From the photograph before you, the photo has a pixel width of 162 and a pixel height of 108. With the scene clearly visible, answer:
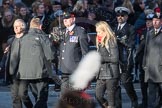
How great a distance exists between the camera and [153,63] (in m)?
11.8

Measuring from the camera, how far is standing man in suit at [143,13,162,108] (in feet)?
38.7

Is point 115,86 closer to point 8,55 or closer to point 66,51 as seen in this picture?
point 66,51

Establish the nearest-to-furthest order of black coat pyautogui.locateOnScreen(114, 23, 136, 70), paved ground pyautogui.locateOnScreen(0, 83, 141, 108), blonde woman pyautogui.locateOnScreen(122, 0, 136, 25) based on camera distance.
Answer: black coat pyautogui.locateOnScreen(114, 23, 136, 70) → paved ground pyautogui.locateOnScreen(0, 83, 141, 108) → blonde woman pyautogui.locateOnScreen(122, 0, 136, 25)

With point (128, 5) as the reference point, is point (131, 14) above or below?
below

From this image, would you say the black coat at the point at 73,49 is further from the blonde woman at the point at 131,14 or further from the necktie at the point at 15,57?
the blonde woman at the point at 131,14

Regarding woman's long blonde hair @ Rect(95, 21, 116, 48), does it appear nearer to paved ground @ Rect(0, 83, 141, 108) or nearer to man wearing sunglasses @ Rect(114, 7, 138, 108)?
man wearing sunglasses @ Rect(114, 7, 138, 108)

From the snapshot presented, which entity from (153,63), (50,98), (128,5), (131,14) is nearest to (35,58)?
(153,63)

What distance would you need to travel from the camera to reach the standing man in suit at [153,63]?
11789mm

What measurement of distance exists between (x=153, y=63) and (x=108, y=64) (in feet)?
2.57

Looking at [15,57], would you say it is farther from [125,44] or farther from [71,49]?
[125,44]

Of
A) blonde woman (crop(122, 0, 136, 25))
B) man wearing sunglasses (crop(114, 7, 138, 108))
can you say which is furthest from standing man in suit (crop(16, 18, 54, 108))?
blonde woman (crop(122, 0, 136, 25))

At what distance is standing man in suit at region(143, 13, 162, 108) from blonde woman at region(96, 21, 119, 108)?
60 centimetres

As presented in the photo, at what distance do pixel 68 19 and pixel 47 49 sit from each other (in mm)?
796

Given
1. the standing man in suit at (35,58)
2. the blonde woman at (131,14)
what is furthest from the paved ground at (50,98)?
the blonde woman at (131,14)
